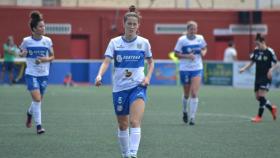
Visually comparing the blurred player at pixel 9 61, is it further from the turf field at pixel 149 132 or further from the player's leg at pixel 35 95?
the player's leg at pixel 35 95

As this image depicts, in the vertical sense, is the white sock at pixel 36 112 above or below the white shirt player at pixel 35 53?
below

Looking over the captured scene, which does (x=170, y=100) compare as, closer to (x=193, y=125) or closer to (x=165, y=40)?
(x=193, y=125)

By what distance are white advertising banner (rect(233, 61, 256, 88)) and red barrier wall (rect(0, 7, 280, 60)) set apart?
29.0 ft

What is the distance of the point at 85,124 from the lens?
57.0ft

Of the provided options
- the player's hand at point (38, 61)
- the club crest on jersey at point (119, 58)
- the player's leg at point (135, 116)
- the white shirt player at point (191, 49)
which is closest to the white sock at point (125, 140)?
the player's leg at point (135, 116)

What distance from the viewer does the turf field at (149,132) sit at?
12.4 metres

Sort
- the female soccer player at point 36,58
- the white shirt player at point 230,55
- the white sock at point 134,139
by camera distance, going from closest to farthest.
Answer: the white sock at point 134,139, the female soccer player at point 36,58, the white shirt player at point 230,55

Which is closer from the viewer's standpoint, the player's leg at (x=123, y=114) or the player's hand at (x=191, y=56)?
the player's leg at (x=123, y=114)

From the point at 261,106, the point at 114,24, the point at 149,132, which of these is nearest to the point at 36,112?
the point at 149,132

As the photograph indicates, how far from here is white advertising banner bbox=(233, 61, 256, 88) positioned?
36594 mm

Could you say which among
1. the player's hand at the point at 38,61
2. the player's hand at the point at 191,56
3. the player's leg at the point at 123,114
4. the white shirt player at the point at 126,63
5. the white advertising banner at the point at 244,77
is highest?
the white shirt player at the point at 126,63

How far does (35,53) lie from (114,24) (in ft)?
96.8

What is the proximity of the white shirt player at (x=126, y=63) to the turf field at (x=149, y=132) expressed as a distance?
1.32 metres

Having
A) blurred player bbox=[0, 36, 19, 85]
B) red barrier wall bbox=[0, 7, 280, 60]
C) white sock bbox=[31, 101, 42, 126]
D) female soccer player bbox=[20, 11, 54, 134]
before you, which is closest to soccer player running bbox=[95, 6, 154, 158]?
white sock bbox=[31, 101, 42, 126]
